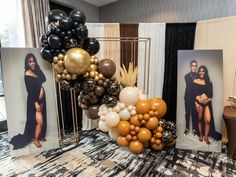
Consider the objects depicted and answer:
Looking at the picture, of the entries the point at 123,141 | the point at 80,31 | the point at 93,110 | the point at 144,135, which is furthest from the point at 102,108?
the point at 80,31

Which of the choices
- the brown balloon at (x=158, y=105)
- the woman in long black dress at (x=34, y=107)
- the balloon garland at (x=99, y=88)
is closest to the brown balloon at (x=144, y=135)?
the balloon garland at (x=99, y=88)

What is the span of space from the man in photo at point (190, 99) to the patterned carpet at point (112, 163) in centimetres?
39

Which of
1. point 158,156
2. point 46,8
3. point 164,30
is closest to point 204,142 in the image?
point 158,156

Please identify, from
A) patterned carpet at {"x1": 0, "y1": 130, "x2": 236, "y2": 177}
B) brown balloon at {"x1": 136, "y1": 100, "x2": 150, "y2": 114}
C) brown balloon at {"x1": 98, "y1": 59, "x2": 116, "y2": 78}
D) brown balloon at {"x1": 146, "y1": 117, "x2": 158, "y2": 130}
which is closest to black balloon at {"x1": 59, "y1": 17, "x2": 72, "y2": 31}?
brown balloon at {"x1": 98, "y1": 59, "x2": 116, "y2": 78}

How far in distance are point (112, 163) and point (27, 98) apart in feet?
4.68

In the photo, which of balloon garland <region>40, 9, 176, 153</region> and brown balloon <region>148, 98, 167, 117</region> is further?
brown balloon <region>148, 98, 167, 117</region>

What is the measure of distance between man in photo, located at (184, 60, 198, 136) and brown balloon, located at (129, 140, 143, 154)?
2.34 feet

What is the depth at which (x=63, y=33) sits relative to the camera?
2.12m

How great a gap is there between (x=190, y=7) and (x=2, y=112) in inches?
154

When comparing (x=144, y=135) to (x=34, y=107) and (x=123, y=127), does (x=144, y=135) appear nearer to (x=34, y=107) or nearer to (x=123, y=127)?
(x=123, y=127)

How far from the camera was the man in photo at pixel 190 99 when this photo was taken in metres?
2.47

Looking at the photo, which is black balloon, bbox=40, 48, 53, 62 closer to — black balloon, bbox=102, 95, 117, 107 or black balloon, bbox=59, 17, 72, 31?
black balloon, bbox=59, 17, 72, 31

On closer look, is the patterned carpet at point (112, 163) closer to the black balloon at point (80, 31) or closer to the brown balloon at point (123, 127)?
the brown balloon at point (123, 127)

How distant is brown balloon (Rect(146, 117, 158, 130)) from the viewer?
7.70ft
